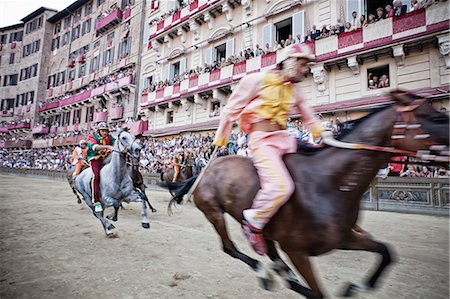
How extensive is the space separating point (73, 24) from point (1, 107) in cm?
2231

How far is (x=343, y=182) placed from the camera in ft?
6.71

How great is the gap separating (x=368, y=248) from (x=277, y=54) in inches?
541

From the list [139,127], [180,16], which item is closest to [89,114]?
[139,127]

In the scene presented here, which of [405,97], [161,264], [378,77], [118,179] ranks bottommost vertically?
[161,264]

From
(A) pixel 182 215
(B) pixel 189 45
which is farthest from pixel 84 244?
(B) pixel 189 45

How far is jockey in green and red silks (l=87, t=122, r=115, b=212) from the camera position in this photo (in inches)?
211

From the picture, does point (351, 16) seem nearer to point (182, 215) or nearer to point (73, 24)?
point (182, 215)

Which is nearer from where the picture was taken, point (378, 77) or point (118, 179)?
point (118, 179)

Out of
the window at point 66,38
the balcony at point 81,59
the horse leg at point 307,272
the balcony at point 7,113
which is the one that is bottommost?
the horse leg at point 307,272

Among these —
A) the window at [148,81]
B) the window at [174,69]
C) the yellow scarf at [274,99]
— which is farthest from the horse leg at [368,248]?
the window at [148,81]

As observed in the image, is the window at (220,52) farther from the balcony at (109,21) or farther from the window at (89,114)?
the window at (89,114)

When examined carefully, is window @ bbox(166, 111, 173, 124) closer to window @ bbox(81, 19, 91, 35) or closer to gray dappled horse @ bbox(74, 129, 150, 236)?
gray dappled horse @ bbox(74, 129, 150, 236)

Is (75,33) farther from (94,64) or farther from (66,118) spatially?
(66,118)

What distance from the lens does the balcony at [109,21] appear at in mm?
29536
